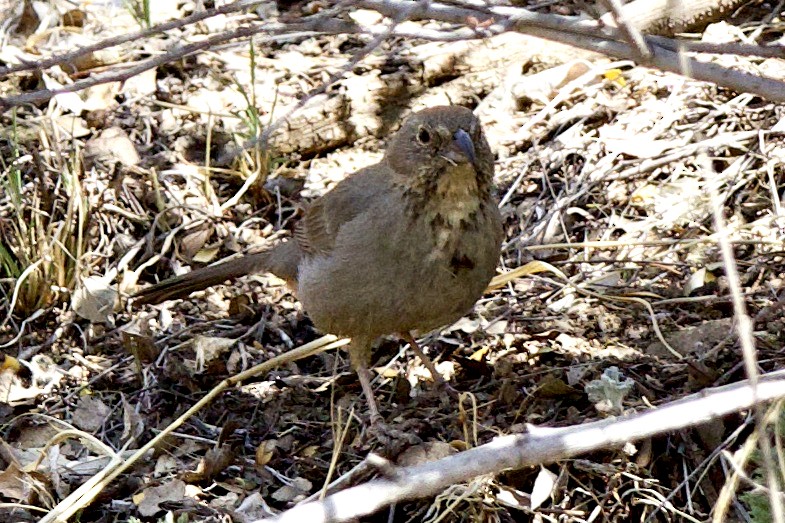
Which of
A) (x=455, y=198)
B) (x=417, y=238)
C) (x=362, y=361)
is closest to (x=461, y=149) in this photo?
(x=455, y=198)

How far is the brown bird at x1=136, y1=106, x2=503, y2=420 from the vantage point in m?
4.20

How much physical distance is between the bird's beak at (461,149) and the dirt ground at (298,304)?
63cm

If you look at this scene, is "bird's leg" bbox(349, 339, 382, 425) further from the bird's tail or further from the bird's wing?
the bird's tail

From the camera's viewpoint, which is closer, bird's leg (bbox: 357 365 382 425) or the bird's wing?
bird's leg (bbox: 357 365 382 425)

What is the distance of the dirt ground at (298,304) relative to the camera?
13.2ft

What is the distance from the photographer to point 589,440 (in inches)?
102

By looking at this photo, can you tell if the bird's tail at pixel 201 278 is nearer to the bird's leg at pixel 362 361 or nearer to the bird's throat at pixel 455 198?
the bird's leg at pixel 362 361

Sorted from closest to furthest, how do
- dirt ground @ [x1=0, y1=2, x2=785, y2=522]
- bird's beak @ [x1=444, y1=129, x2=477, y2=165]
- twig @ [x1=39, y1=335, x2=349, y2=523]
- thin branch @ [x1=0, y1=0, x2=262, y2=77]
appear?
thin branch @ [x1=0, y1=0, x2=262, y2=77]
twig @ [x1=39, y1=335, x2=349, y2=523]
dirt ground @ [x1=0, y1=2, x2=785, y2=522]
bird's beak @ [x1=444, y1=129, x2=477, y2=165]

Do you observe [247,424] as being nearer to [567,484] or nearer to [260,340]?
[260,340]

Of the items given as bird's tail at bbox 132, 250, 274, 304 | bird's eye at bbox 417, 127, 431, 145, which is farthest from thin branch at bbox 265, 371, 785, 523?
bird's tail at bbox 132, 250, 274, 304

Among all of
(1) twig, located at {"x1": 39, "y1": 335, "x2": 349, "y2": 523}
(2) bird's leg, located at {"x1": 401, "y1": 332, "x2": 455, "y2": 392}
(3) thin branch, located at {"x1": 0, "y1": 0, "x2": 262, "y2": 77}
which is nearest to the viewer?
(3) thin branch, located at {"x1": 0, "y1": 0, "x2": 262, "y2": 77}

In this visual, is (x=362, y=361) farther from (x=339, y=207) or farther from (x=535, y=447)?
(x=535, y=447)

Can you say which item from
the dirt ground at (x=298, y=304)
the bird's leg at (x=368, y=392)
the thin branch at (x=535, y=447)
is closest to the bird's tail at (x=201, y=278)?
the dirt ground at (x=298, y=304)

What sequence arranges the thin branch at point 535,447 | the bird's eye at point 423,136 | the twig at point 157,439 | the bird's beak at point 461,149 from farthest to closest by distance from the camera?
the bird's eye at point 423,136 < the bird's beak at point 461,149 < the twig at point 157,439 < the thin branch at point 535,447
